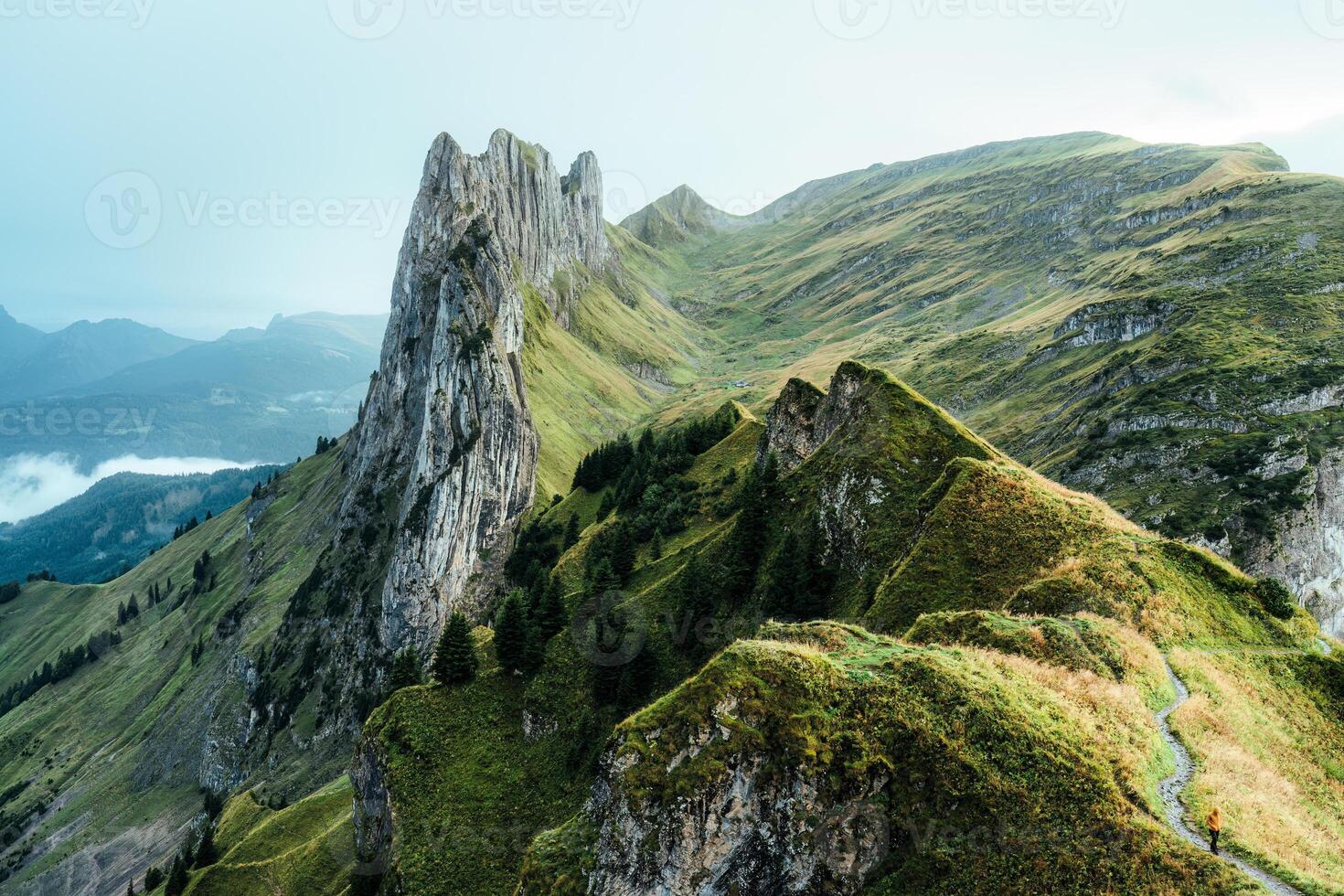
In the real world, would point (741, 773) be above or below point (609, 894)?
above

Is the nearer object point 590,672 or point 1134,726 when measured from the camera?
point 1134,726

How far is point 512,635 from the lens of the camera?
53781 millimetres

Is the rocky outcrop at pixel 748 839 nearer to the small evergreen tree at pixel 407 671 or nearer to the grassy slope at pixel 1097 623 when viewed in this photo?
the grassy slope at pixel 1097 623

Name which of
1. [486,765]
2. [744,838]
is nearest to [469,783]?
[486,765]

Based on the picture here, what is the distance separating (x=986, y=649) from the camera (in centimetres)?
2714

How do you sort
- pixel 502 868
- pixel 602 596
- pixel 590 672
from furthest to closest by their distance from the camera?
1. pixel 602 596
2. pixel 590 672
3. pixel 502 868

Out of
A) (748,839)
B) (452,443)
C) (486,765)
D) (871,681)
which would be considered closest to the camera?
(748,839)

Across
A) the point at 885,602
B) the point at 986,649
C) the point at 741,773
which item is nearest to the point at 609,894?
the point at 741,773

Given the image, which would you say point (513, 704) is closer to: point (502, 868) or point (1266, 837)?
point (502, 868)

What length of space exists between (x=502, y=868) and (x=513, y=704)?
39.3 ft

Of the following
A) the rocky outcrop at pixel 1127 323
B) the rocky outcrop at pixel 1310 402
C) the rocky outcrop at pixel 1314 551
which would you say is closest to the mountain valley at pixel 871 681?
the rocky outcrop at pixel 1310 402

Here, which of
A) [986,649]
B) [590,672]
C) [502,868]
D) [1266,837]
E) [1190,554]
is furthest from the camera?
[590,672]

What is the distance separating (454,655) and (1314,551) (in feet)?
431

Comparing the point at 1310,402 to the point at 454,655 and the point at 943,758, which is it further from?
the point at 454,655
